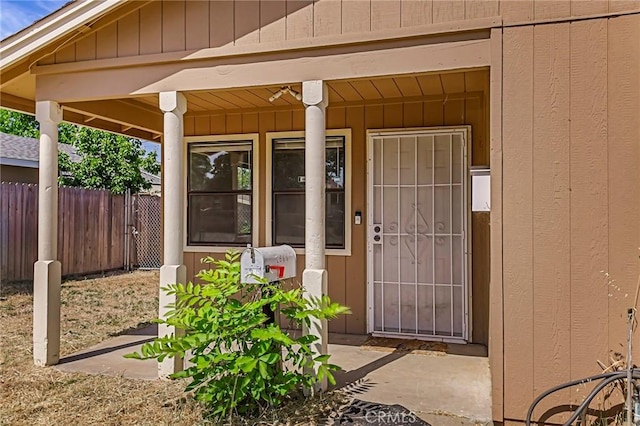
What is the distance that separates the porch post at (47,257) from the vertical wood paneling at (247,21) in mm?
1843

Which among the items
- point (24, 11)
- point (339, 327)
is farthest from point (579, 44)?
point (24, 11)

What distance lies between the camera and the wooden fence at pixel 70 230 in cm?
842

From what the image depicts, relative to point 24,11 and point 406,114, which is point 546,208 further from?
point 24,11

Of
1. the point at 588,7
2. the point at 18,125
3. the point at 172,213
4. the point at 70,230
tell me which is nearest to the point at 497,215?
the point at 588,7

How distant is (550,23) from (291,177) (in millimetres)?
3049

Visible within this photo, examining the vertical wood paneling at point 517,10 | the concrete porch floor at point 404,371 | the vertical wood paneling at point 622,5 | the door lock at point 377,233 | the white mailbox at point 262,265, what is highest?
the vertical wood paneling at point 517,10

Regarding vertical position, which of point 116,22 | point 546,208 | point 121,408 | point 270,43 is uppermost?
point 116,22

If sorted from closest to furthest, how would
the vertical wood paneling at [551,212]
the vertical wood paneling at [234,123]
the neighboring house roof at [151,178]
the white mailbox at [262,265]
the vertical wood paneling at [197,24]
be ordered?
the vertical wood paneling at [551,212] → the white mailbox at [262,265] → the vertical wood paneling at [197,24] → the vertical wood paneling at [234,123] → the neighboring house roof at [151,178]

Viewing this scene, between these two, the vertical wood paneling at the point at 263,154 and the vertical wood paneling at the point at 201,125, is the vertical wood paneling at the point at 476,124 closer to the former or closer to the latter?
the vertical wood paneling at the point at 263,154

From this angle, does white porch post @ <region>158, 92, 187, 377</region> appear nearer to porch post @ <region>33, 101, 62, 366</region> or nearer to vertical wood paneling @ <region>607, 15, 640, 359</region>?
porch post @ <region>33, 101, 62, 366</region>

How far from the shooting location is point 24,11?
9.91 metres

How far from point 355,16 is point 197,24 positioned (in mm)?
1281

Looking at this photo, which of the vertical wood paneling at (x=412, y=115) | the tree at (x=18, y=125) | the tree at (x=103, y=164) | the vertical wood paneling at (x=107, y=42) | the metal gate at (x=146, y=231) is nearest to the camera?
the vertical wood paneling at (x=107, y=42)

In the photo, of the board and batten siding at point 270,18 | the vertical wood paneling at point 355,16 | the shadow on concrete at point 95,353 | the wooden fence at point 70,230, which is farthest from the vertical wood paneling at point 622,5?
the wooden fence at point 70,230
